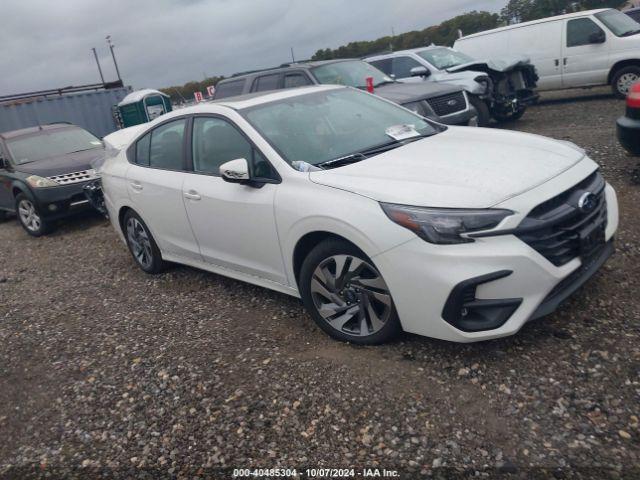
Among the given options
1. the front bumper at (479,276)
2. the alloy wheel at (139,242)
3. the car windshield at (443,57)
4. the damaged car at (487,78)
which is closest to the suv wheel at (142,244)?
the alloy wheel at (139,242)

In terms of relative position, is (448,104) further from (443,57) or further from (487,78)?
(443,57)

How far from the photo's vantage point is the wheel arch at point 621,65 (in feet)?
35.6

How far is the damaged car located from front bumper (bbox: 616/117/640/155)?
4.80 metres

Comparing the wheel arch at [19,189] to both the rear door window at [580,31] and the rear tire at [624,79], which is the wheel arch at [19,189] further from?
the rear tire at [624,79]

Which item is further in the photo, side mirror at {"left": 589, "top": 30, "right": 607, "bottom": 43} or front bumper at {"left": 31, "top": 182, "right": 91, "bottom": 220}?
side mirror at {"left": 589, "top": 30, "right": 607, "bottom": 43}

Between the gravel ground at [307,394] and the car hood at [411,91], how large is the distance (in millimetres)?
4415

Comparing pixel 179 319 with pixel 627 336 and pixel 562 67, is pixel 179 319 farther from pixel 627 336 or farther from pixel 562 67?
pixel 562 67

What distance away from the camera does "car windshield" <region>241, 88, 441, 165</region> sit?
385 cm

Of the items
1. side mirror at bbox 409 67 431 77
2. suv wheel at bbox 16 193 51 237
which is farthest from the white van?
suv wheel at bbox 16 193 51 237

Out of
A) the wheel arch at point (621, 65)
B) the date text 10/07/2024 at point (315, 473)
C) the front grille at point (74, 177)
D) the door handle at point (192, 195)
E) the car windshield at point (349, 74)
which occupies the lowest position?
the date text 10/07/2024 at point (315, 473)

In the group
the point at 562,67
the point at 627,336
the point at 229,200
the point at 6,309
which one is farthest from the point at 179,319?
the point at 562,67

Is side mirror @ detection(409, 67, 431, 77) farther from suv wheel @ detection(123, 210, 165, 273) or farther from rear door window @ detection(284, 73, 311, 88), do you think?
suv wheel @ detection(123, 210, 165, 273)

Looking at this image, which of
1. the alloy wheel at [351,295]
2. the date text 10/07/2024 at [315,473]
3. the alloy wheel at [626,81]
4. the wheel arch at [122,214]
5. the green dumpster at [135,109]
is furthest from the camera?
the green dumpster at [135,109]

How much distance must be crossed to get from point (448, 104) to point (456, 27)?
36487 millimetres
